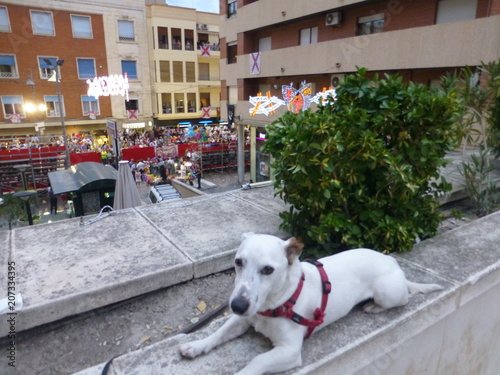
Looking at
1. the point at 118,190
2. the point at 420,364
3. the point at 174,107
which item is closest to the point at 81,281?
the point at 420,364

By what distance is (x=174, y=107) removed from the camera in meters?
36.1

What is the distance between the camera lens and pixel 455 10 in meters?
12.3

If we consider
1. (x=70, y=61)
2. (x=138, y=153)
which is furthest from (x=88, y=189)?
(x=70, y=61)

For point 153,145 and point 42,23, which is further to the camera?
point 42,23

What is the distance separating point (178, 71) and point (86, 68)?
8.69 metres

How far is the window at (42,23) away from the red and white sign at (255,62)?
19.2m

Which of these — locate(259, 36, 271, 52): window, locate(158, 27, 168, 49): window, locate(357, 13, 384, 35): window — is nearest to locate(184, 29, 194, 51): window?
locate(158, 27, 168, 49): window

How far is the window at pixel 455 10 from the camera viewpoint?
38.9ft

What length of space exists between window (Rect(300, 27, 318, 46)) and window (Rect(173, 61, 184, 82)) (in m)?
19.6

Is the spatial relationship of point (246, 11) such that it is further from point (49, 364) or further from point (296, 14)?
point (49, 364)

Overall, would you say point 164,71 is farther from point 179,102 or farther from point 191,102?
point 191,102

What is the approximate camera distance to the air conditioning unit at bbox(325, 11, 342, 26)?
16.3 metres

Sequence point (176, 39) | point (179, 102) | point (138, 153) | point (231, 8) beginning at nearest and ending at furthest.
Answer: point (231, 8) → point (138, 153) → point (176, 39) → point (179, 102)

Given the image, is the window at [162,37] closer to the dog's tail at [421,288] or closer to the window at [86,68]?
the window at [86,68]
